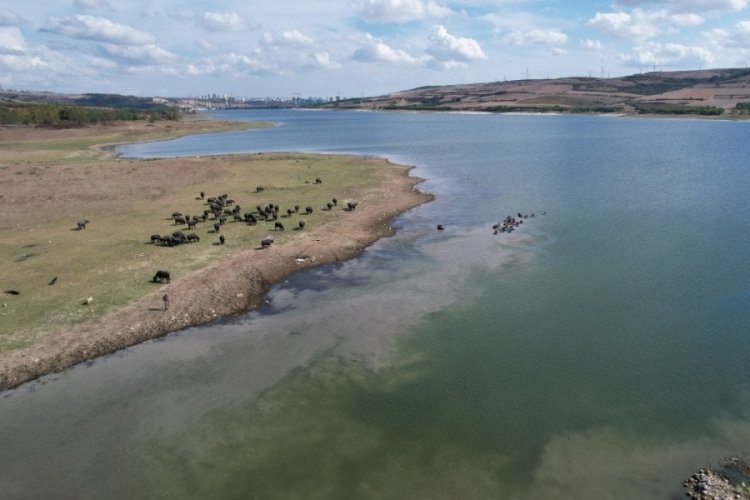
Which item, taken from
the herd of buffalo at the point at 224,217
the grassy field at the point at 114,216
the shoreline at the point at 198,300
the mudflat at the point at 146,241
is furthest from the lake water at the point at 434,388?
the herd of buffalo at the point at 224,217

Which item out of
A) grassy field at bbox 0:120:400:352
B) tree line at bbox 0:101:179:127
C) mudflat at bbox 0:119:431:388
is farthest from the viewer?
tree line at bbox 0:101:179:127

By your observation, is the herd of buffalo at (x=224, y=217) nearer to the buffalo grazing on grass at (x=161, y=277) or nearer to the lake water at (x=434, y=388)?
the buffalo grazing on grass at (x=161, y=277)

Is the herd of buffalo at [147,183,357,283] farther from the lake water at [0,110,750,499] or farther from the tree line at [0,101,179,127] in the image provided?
the tree line at [0,101,179,127]

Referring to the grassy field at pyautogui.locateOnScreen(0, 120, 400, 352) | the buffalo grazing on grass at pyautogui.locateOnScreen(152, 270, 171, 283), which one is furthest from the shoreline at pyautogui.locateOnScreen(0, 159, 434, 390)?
the grassy field at pyautogui.locateOnScreen(0, 120, 400, 352)

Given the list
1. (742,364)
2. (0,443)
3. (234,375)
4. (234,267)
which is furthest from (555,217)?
(0,443)

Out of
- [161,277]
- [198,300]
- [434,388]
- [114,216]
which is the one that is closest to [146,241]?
[161,277]

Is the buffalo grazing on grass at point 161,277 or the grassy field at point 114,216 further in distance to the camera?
the buffalo grazing on grass at point 161,277
